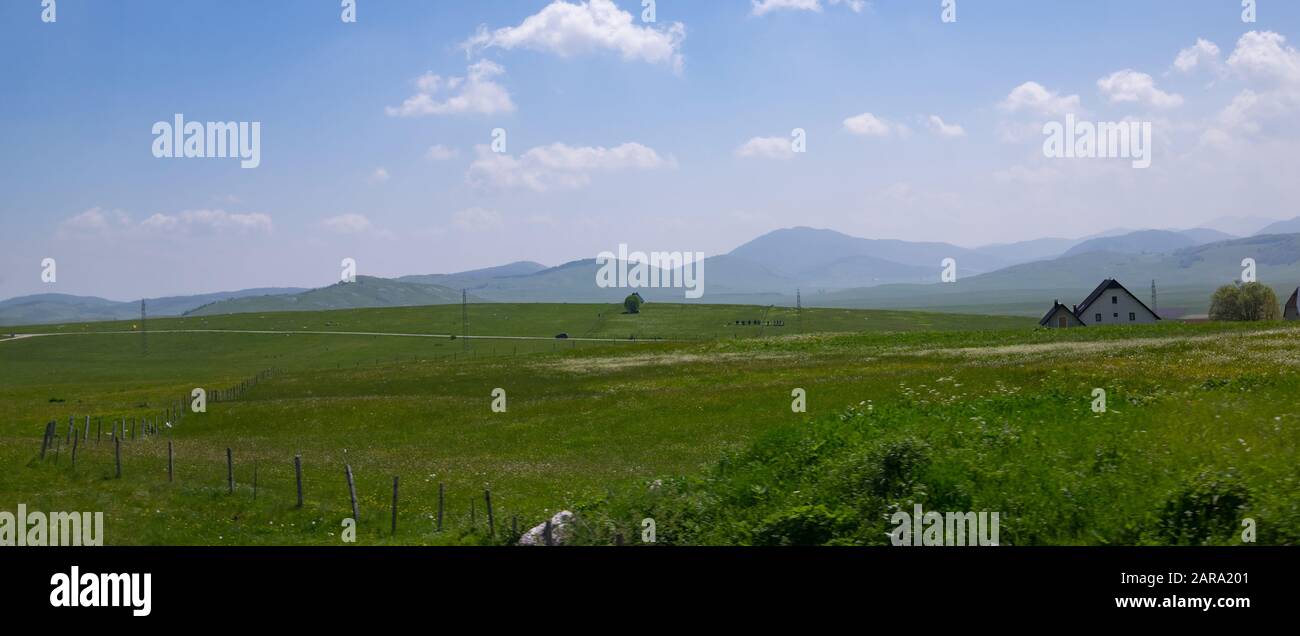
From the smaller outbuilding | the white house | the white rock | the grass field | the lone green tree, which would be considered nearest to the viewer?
the grass field

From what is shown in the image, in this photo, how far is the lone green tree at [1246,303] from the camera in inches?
4764

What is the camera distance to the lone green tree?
121000mm

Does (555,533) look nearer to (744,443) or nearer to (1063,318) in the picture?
(744,443)

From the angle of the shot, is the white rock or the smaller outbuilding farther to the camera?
the smaller outbuilding

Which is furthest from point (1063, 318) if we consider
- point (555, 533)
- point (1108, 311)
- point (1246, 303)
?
point (555, 533)

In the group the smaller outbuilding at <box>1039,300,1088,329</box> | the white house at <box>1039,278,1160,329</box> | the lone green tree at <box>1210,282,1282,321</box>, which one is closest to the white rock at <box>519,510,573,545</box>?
the white house at <box>1039,278,1160,329</box>

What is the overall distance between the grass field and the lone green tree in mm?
55507

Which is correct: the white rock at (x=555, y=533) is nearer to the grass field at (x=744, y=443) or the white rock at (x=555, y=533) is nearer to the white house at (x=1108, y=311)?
the grass field at (x=744, y=443)

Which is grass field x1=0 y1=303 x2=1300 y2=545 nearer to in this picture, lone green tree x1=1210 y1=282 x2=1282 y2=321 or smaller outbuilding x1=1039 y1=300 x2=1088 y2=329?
smaller outbuilding x1=1039 y1=300 x2=1088 y2=329

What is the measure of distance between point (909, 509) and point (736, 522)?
10.2ft

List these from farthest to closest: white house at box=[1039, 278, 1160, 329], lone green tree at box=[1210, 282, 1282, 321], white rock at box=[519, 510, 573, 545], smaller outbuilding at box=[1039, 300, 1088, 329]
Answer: lone green tree at box=[1210, 282, 1282, 321], smaller outbuilding at box=[1039, 300, 1088, 329], white house at box=[1039, 278, 1160, 329], white rock at box=[519, 510, 573, 545]
